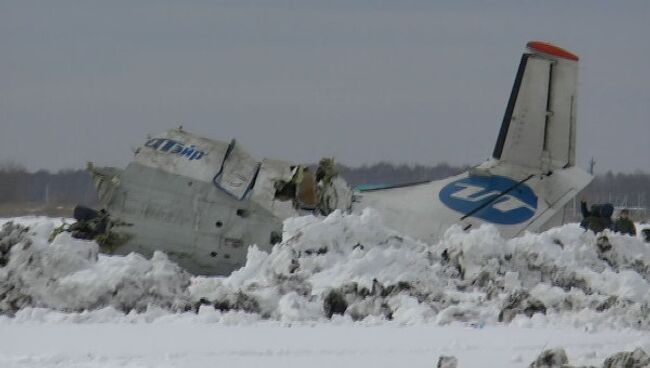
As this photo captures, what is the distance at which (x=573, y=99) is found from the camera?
2003 cm

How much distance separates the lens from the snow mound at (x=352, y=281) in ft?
40.8

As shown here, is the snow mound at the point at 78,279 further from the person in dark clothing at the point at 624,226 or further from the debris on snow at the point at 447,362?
the person in dark clothing at the point at 624,226

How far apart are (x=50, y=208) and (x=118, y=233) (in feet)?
96.5

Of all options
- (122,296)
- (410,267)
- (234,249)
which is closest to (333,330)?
(122,296)

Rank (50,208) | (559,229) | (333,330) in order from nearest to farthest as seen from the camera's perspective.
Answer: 1. (333,330)
2. (559,229)
3. (50,208)

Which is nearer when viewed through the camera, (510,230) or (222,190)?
(222,190)

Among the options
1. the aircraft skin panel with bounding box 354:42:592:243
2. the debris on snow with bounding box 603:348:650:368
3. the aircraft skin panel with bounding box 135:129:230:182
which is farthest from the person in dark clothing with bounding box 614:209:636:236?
the debris on snow with bounding box 603:348:650:368

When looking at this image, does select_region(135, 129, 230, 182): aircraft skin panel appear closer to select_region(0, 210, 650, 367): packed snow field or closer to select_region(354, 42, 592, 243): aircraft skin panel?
select_region(0, 210, 650, 367): packed snow field

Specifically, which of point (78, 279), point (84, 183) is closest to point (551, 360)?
point (78, 279)

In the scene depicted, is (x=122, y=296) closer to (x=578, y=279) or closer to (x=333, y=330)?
(x=333, y=330)

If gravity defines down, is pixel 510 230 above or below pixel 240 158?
below

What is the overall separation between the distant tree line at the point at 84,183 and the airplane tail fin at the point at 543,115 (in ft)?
3.72

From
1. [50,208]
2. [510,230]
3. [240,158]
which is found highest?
[240,158]

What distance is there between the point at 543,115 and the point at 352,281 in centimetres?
735
